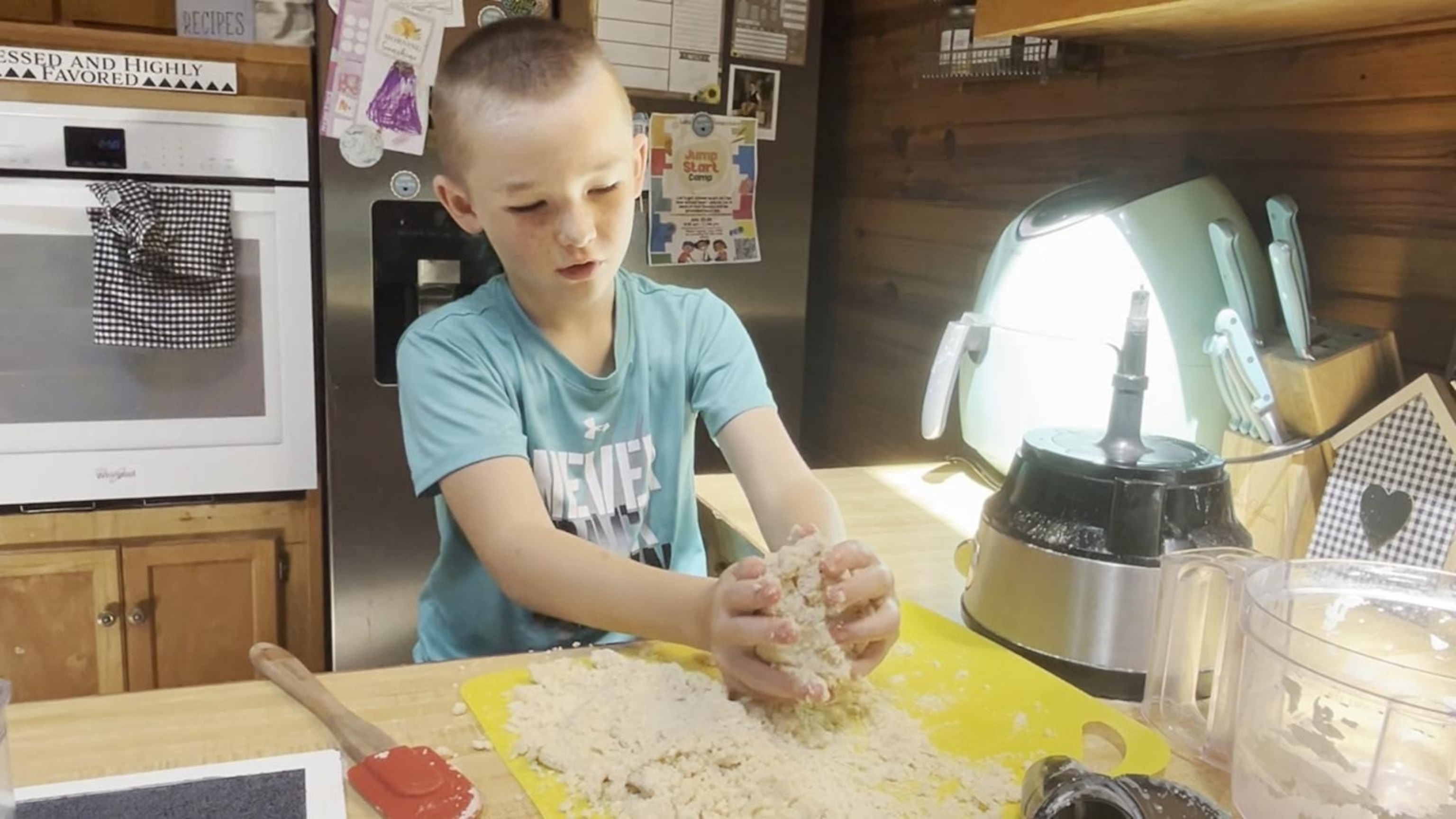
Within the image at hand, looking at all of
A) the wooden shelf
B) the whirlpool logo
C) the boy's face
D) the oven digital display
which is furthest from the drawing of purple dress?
the boy's face

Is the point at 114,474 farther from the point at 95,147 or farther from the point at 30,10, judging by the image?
the point at 30,10

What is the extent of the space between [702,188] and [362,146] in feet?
1.89

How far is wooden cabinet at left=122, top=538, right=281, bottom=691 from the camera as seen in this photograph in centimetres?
172

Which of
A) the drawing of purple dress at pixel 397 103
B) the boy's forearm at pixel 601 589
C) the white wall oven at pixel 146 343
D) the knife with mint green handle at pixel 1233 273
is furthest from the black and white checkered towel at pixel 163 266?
the knife with mint green handle at pixel 1233 273

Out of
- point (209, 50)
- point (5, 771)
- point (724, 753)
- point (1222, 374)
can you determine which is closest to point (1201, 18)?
point (1222, 374)

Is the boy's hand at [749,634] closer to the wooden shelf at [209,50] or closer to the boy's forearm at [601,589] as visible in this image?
the boy's forearm at [601,589]

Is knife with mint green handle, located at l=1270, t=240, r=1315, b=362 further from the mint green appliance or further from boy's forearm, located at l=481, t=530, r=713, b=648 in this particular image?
boy's forearm, located at l=481, t=530, r=713, b=648

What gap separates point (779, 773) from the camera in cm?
62

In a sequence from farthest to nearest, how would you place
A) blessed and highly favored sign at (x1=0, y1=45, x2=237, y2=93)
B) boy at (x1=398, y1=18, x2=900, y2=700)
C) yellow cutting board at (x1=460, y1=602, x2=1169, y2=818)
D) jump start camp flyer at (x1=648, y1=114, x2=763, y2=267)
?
1. jump start camp flyer at (x1=648, y1=114, x2=763, y2=267)
2. blessed and highly favored sign at (x1=0, y1=45, x2=237, y2=93)
3. boy at (x1=398, y1=18, x2=900, y2=700)
4. yellow cutting board at (x1=460, y1=602, x2=1169, y2=818)

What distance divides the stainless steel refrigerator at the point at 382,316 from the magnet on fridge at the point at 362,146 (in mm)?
11

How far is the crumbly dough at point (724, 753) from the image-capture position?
1.94ft

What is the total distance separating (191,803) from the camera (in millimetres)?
570

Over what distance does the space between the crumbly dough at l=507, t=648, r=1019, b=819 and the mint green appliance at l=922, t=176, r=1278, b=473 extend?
1.25 ft

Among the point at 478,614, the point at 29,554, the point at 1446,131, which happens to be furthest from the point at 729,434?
the point at 29,554
